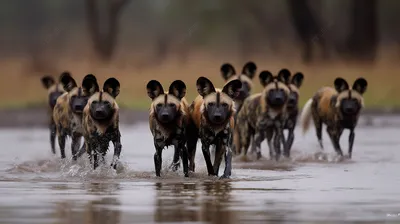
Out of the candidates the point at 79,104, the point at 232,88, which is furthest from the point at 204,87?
the point at 79,104

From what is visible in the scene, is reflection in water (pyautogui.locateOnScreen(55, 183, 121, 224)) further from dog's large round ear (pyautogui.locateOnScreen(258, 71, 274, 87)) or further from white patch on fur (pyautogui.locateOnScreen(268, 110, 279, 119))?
dog's large round ear (pyautogui.locateOnScreen(258, 71, 274, 87))

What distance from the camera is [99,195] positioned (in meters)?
12.6

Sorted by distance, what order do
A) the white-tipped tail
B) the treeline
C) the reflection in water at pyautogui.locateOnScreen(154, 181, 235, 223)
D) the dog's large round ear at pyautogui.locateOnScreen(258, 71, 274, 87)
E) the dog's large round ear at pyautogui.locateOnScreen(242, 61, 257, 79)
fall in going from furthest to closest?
the treeline < the white-tipped tail < the dog's large round ear at pyautogui.locateOnScreen(242, 61, 257, 79) < the dog's large round ear at pyautogui.locateOnScreen(258, 71, 274, 87) < the reflection in water at pyautogui.locateOnScreen(154, 181, 235, 223)

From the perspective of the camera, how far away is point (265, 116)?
1912cm

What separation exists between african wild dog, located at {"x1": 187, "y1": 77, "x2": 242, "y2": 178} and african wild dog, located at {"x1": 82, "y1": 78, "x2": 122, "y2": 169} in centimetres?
90

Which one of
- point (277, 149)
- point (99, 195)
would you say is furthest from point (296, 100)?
point (99, 195)

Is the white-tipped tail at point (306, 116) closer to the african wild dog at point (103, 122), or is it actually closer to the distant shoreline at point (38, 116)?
the african wild dog at point (103, 122)

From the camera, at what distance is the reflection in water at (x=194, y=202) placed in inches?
420

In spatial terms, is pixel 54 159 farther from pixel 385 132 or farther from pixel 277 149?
pixel 385 132

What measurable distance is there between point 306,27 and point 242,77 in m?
18.8

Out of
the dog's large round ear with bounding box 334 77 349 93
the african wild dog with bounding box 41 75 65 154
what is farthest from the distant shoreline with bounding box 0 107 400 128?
the dog's large round ear with bounding box 334 77 349 93

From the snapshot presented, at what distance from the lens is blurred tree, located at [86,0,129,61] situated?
38188 mm

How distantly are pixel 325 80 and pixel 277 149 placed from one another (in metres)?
17.0

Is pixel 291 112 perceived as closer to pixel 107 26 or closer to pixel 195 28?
pixel 107 26
